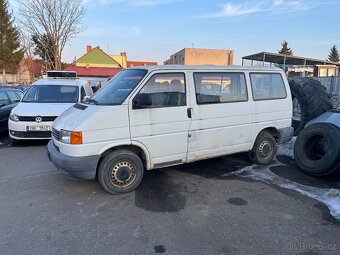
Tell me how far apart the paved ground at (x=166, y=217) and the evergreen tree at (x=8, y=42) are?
4421cm

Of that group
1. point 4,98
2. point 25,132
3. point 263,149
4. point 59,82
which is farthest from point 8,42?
point 263,149

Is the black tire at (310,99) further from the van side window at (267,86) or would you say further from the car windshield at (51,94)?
the car windshield at (51,94)

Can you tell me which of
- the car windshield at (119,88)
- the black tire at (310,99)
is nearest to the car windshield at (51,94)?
the car windshield at (119,88)

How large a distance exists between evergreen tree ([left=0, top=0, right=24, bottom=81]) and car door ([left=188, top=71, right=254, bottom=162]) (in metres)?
45.3

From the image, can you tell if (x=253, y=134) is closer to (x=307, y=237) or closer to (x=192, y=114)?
(x=192, y=114)

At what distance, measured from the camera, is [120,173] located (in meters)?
4.41

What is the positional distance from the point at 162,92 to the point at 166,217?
1.96m

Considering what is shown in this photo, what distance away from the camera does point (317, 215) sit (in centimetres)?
379

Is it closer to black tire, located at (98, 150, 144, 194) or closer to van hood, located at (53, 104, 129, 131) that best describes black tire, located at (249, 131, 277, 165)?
black tire, located at (98, 150, 144, 194)

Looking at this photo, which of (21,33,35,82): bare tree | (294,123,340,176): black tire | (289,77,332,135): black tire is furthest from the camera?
(21,33,35,82): bare tree

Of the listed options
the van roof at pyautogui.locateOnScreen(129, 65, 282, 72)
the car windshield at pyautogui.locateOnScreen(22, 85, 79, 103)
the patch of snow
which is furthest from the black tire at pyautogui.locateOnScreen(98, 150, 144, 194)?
the car windshield at pyautogui.locateOnScreen(22, 85, 79, 103)

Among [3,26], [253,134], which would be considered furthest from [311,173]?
[3,26]

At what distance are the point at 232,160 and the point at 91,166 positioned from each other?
3379 millimetres

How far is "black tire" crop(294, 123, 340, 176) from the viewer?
499 cm
